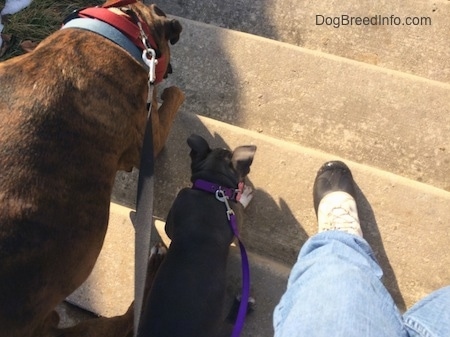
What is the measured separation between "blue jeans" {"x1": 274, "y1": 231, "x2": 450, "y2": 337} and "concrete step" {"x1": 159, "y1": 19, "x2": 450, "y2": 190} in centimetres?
81

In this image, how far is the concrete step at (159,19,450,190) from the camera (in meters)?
2.80

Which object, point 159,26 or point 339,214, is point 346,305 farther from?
point 159,26

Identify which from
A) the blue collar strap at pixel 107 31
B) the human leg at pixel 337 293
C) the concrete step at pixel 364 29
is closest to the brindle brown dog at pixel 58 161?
the blue collar strap at pixel 107 31

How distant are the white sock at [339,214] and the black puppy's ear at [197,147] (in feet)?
2.13

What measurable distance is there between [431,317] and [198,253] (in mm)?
1043

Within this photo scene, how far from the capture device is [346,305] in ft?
6.11

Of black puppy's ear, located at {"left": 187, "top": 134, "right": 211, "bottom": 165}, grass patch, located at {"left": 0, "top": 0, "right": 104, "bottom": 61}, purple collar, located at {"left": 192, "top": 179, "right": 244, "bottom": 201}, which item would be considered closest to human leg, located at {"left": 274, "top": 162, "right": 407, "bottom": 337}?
purple collar, located at {"left": 192, "top": 179, "right": 244, "bottom": 201}

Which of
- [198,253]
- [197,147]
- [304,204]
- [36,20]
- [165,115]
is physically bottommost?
[198,253]

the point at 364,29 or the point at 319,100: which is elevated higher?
the point at 364,29

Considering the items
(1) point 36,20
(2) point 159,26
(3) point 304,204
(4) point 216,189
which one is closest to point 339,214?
(3) point 304,204

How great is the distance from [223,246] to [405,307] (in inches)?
35.3

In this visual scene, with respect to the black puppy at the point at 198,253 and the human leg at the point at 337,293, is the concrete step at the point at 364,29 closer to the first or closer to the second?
the black puppy at the point at 198,253
